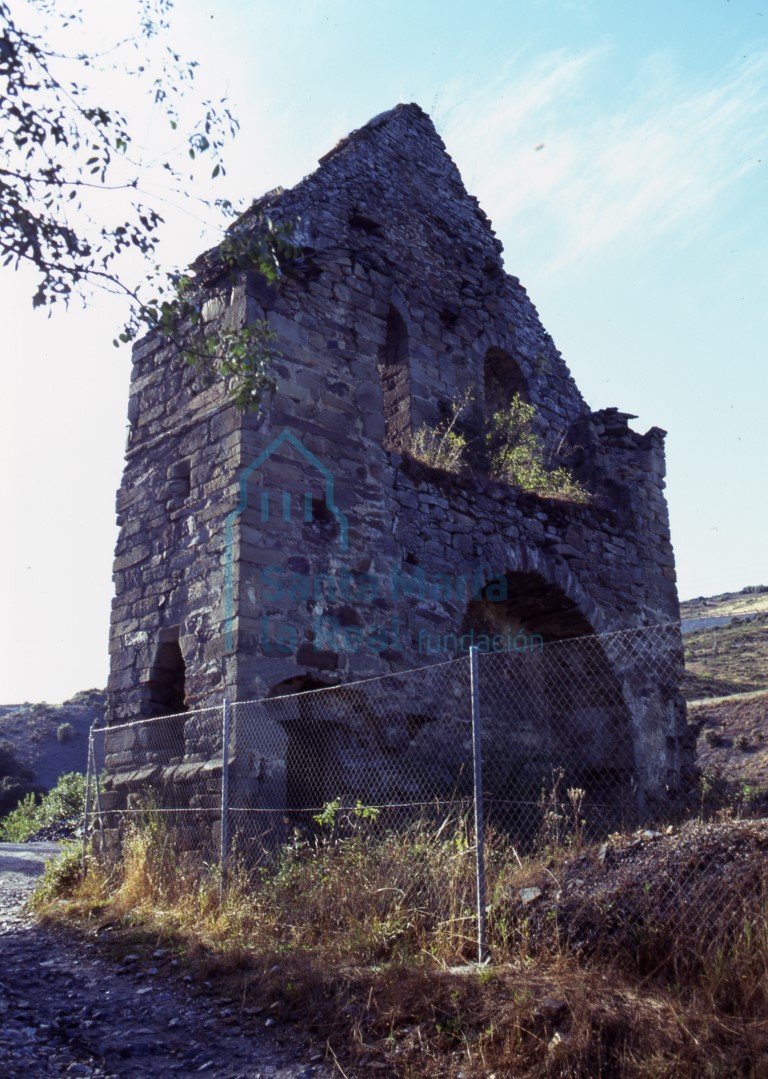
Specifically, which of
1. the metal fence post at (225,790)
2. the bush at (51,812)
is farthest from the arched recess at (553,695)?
the bush at (51,812)

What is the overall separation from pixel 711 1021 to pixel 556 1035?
587 millimetres

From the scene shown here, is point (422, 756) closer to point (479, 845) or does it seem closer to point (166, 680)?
point (166, 680)

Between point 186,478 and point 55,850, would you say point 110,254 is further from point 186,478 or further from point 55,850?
point 55,850

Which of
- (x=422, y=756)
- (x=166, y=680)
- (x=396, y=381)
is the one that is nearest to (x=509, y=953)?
(x=422, y=756)

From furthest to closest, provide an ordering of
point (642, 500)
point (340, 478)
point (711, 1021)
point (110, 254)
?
point (642, 500)
point (340, 478)
point (110, 254)
point (711, 1021)

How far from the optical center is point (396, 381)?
1039 cm

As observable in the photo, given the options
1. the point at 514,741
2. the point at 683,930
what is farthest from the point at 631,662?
the point at 683,930

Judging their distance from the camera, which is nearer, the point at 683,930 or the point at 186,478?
the point at 683,930

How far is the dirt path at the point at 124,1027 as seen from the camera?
163 inches

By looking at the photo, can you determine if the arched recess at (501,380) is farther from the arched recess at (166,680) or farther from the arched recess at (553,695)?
the arched recess at (166,680)

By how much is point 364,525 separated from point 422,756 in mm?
1986

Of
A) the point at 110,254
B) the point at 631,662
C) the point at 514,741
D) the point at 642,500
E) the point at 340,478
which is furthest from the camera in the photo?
the point at 642,500

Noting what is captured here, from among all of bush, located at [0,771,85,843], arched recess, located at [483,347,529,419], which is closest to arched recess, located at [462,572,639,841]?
arched recess, located at [483,347,529,419]

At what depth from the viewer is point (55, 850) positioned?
13.9 metres
